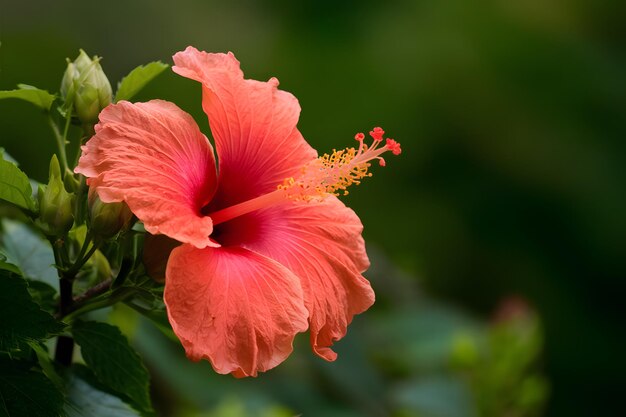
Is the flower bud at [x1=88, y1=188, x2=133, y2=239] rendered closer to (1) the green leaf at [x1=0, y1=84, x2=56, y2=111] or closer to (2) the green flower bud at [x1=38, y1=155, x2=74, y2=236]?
(2) the green flower bud at [x1=38, y1=155, x2=74, y2=236]

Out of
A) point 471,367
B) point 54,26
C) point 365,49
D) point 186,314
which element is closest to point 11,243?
point 186,314

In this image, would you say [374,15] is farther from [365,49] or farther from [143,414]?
[143,414]

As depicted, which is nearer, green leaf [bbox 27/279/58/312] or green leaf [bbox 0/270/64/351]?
green leaf [bbox 0/270/64/351]

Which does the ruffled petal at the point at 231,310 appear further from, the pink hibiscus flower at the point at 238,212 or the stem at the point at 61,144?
the stem at the point at 61,144

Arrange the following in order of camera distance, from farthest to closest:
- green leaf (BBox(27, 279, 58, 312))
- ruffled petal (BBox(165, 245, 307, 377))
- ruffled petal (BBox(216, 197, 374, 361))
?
green leaf (BBox(27, 279, 58, 312)), ruffled petal (BBox(216, 197, 374, 361)), ruffled petal (BBox(165, 245, 307, 377))

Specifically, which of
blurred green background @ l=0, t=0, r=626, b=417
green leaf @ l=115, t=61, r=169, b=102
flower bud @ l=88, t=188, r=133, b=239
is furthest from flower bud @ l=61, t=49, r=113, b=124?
blurred green background @ l=0, t=0, r=626, b=417
